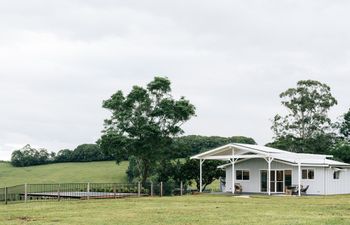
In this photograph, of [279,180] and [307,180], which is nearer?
[307,180]

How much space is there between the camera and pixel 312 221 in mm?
17766

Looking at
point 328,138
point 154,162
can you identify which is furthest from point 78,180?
point 328,138

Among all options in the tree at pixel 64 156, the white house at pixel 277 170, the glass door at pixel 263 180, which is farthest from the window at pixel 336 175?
the tree at pixel 64 156

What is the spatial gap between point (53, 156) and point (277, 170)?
164ft

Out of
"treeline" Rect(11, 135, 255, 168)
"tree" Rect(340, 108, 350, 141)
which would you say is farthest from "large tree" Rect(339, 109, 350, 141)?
"treeline" Rect(11, 135, 255, 168)

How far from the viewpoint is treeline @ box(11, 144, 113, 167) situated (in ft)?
269

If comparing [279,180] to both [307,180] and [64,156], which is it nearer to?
[307,180]

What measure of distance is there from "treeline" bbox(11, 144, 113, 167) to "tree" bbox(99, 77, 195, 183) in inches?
1500

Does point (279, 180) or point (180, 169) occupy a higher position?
point (180, 169)

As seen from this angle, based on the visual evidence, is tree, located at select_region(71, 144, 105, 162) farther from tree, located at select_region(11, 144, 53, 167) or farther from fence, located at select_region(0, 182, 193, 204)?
fence, located at select_region(0, 182, 193, 204)

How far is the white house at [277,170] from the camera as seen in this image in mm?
40094

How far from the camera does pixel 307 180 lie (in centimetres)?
4109

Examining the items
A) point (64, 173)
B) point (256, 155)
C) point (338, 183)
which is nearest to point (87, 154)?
point (64, 173)

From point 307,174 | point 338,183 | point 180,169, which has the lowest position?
point 338,183
